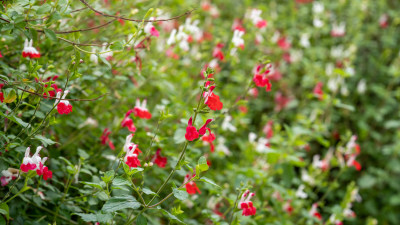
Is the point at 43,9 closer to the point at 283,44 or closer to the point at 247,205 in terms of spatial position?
the point at 247,205

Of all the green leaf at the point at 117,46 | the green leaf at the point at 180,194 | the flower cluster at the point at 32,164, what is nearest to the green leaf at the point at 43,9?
the green leaf at the point at 117,46

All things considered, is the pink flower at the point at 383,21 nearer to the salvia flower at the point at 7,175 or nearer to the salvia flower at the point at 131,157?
the salvia flower at the point at 131,157

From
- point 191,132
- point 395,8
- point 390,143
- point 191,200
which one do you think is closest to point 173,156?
point 191,200

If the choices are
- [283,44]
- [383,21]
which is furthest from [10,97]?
[383,21]

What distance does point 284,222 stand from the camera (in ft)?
7.99

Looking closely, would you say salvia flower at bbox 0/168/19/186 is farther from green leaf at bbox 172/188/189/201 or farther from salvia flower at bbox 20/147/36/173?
green leaf at bbox 172/188/189/201

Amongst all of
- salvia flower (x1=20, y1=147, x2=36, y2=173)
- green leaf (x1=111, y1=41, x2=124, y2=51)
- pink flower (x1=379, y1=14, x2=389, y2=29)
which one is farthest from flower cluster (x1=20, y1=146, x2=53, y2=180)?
pink flower (x1=379, y1=14, x2=389, y2=29)

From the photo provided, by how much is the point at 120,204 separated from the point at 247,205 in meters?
0.58

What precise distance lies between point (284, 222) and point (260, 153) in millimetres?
523

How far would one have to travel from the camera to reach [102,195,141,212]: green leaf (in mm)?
1355

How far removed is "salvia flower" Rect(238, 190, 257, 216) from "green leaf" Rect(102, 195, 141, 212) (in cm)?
50

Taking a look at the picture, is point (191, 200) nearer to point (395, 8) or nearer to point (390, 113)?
point (390, 113)

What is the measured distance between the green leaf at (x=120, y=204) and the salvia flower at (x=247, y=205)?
0.50m

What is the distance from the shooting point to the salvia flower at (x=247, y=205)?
5.43ft
